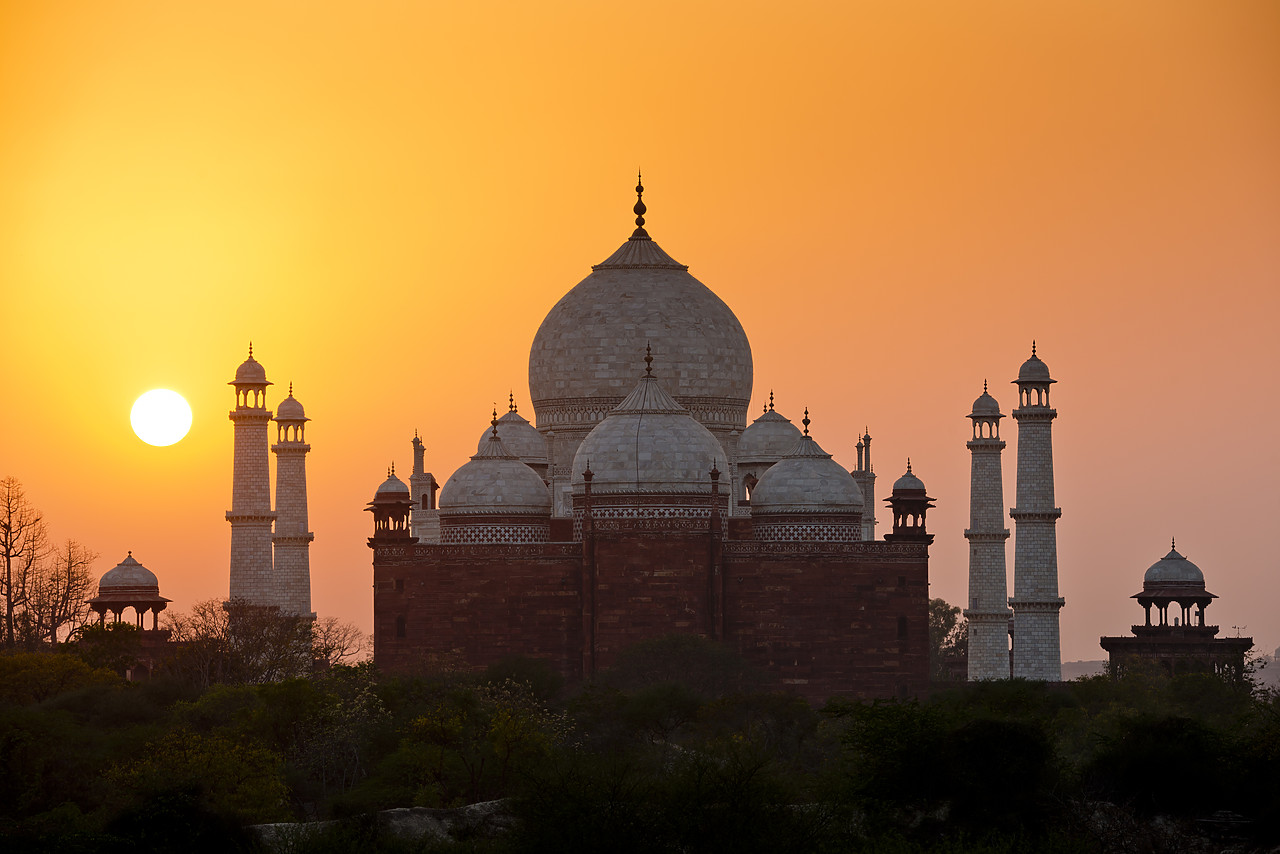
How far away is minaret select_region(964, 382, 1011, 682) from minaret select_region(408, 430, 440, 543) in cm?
1471

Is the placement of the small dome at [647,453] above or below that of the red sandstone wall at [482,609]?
above

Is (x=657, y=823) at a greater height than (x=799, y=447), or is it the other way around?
(x=799, y=447)

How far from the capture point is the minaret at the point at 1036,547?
198ft

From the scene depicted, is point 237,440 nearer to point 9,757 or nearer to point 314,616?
point 314,616

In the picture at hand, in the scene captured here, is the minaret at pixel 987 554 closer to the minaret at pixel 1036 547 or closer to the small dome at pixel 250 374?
the minaret at pixel 1036 547

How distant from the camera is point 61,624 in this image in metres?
65.1

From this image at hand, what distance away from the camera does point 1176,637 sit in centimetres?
6347

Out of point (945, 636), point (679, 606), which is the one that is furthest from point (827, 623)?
point (945, 636)

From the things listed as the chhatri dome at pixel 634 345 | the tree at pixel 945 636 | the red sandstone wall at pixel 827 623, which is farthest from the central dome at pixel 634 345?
the tree at pixel 945 636

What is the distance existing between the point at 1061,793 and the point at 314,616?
3252cm

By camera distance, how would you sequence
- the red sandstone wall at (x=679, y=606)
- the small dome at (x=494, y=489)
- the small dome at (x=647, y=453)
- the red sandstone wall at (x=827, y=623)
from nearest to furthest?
the red sandstone wall at (x=679, y=606) < the red sandstone wall at (x=827, y=623) < the small dome at (x=647, y=453) < the small dome at (x=494, y=489)

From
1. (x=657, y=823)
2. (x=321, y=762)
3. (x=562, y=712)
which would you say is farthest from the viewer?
(x=562, y=712)

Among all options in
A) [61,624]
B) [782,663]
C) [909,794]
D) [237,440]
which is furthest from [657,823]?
[61,624]

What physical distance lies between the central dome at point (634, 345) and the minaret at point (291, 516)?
9048 millimetres
